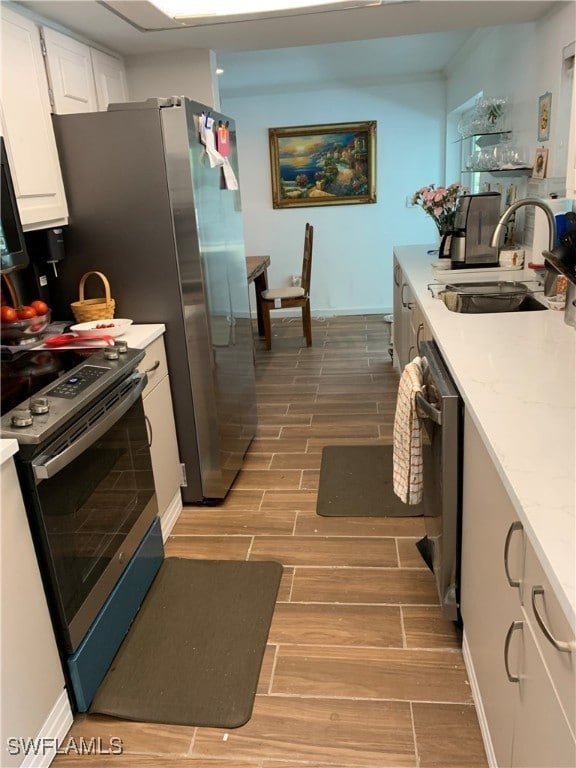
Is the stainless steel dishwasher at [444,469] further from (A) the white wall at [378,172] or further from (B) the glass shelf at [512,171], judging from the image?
(A) the white wall at [378,172]

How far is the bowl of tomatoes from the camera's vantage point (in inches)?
84.7

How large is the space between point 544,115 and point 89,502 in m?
2.66

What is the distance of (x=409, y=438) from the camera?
1943mm

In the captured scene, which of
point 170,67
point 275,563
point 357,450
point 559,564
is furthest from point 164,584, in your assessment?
point 170,67

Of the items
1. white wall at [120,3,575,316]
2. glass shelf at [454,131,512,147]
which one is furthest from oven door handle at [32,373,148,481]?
white wall at [120,3,575,316]

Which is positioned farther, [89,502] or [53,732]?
[89,502]

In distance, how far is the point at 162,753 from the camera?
5.11ft

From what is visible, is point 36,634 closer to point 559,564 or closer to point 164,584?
point 164,584

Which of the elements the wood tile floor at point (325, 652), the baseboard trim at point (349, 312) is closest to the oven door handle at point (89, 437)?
the wood tile floor at point (325, 652)

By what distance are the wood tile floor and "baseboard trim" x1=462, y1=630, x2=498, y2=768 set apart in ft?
0.09

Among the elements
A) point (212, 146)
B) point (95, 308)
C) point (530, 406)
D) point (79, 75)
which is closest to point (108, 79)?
point (79, 75)

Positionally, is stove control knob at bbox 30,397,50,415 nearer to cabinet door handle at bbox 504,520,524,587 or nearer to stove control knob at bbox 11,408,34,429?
stove control knob at bbox 11,408,34,429

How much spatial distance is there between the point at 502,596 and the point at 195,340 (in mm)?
1673

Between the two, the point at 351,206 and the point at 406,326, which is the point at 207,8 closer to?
the point at 406,326
